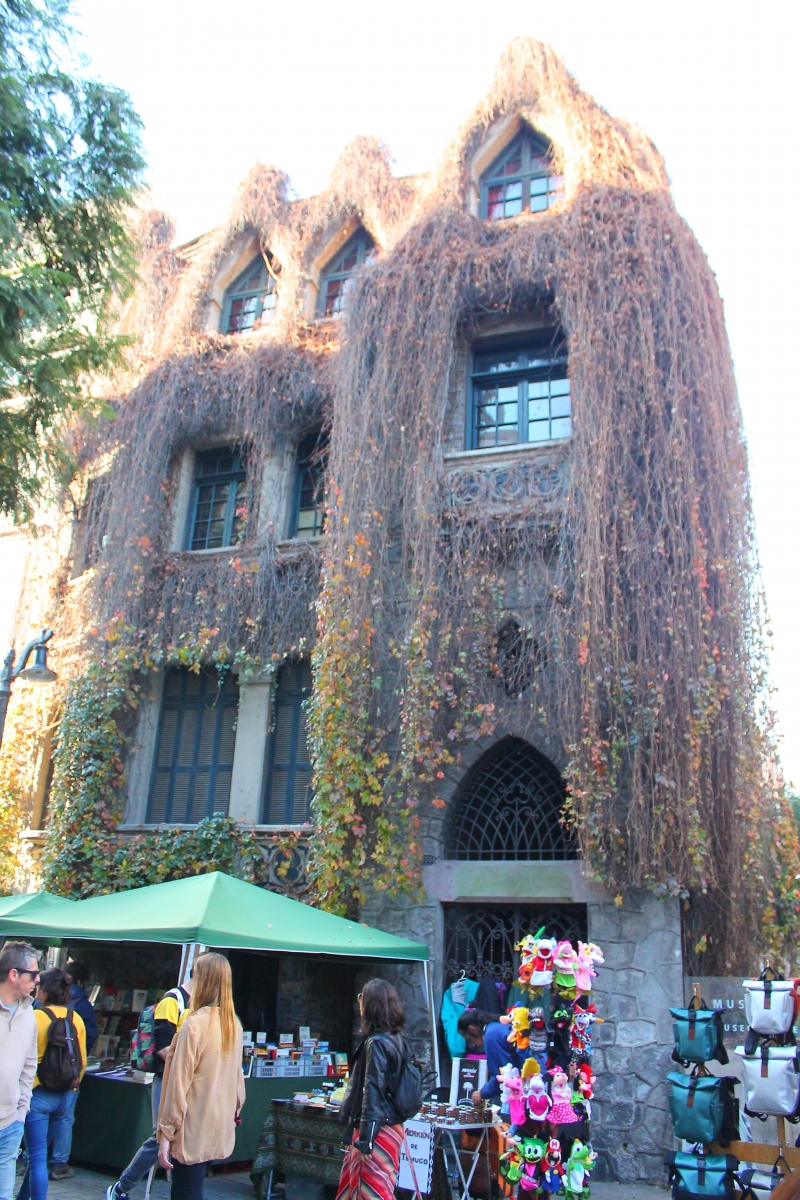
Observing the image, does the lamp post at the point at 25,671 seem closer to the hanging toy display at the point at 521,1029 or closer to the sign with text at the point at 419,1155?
the sign with text at the point at 419,1155

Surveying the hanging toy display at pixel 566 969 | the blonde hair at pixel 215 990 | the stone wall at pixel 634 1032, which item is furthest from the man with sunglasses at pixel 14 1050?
the stone wall at pixel 634 1032

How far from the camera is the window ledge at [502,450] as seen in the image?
453 inches

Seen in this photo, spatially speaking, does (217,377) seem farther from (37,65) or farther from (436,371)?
(37,65)

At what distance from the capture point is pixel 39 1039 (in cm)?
690

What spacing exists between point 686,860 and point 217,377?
892 centimetres

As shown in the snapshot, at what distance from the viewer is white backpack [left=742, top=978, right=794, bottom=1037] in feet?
20.7

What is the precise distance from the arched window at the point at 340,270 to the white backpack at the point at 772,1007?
11377mm

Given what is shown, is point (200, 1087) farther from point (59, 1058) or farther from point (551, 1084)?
point (551, 1084)

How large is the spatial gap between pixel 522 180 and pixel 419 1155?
39.3 feet

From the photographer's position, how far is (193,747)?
42.9ft

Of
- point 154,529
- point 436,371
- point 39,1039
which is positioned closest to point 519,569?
point 436,371

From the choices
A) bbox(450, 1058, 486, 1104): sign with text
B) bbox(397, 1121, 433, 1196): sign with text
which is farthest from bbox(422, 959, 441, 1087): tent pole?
bbox(397, 1121, 433, 1196): sign with text

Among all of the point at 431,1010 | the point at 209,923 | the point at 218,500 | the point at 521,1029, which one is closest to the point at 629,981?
the point at 431,1010

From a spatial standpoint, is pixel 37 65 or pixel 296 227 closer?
pixel 37 65
